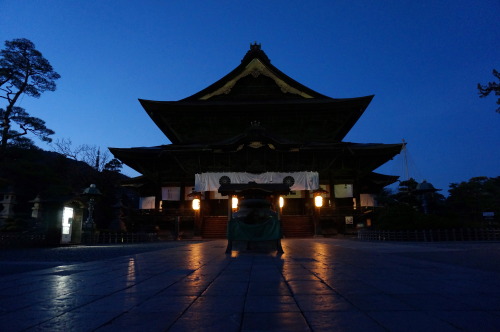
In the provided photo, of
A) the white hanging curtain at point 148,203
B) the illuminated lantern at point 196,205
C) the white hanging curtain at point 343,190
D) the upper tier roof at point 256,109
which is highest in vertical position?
the upper tier roof at point 256,109

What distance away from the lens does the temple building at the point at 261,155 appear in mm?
18969

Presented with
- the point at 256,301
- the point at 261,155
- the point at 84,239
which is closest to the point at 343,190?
the point at 261,155

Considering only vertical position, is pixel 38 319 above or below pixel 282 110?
below

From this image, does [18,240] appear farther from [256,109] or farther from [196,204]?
[256,109]

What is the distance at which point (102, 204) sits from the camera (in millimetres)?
28156

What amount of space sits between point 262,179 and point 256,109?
5614mm

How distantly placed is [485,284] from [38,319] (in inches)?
174

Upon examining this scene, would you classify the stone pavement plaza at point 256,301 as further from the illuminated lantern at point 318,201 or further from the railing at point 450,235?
the illuminated lantern at point 318,201

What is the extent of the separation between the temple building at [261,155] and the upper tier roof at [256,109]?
76 millimetres

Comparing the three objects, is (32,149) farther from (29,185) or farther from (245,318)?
(245,318)

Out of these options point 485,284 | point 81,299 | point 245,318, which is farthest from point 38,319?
point 485,284

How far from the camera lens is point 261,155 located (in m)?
19.9

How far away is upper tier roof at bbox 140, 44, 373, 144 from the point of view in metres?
21.4

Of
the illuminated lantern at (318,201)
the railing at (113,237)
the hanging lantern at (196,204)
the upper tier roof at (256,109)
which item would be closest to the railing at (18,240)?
the railing at (113,237)
